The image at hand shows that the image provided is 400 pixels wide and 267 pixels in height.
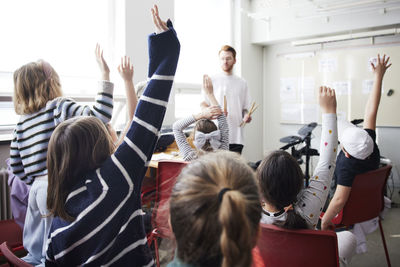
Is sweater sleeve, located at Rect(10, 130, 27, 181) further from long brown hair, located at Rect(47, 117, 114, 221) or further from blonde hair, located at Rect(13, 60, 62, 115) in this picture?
long brown hair, located at Rect(47, 117, 114, 221)

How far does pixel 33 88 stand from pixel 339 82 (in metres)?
4.21

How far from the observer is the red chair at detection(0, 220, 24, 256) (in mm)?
1550

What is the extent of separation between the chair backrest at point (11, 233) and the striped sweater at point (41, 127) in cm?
31

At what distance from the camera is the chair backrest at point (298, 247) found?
978 mm

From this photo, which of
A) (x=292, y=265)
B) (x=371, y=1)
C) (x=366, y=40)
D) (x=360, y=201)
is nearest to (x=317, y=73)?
(x=366, y=40)

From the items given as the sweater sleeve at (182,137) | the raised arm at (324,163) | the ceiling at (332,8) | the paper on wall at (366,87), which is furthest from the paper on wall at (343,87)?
A: the raised arm at (324,163)

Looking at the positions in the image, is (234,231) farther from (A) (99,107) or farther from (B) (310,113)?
(B) (310,113)

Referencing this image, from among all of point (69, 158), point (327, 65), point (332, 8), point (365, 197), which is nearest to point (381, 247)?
point (365, 197)

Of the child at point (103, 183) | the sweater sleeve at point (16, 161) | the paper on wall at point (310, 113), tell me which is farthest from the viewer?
the paper on wall at point (310, 113)

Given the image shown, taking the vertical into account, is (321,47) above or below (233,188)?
above

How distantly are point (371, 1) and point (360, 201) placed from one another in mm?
2840

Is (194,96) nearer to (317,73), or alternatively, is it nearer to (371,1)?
(317,73)

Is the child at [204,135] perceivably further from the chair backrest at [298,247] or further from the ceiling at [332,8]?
the ceiling at [332,8]

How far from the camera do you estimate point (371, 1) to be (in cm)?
358
